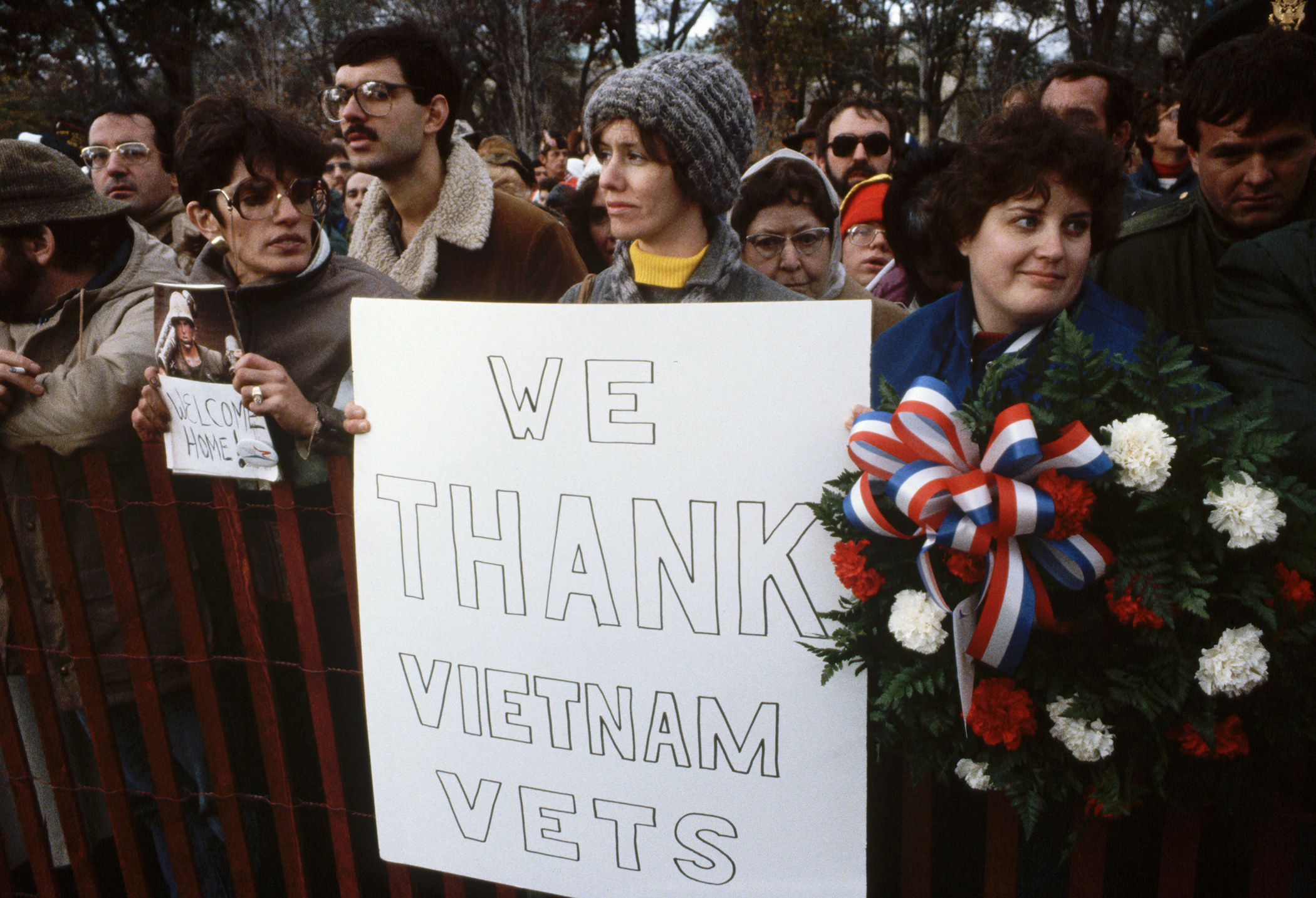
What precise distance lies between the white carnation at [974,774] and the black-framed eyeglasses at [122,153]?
11.5 ft

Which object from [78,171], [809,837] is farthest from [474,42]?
[809,837]

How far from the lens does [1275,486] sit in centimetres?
127

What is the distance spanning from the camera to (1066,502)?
125 cm

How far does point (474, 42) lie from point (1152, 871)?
25411mm

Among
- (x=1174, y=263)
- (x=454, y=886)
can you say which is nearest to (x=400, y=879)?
(x=454, y=886)

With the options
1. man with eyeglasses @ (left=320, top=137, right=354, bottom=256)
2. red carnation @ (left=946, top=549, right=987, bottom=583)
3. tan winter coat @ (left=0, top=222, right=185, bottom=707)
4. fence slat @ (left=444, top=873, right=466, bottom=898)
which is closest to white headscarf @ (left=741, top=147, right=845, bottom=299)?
red carnation @ (left=946, top=549, right=987, bottom=583)

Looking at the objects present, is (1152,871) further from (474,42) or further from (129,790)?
(474,42)

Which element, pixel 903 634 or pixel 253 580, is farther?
pixel 253 580

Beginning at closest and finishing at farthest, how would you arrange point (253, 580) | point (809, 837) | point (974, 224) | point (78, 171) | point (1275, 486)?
point (1275, 486) < point (809, 837) < point (974, 224) < point (253, 580) < point (78, 171)

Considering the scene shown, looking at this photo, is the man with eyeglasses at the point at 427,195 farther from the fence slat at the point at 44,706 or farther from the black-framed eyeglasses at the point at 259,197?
the fence slat at the point at 44,706

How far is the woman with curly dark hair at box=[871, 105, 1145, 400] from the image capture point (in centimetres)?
180

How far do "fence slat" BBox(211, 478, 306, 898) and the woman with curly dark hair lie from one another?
1.45 meters

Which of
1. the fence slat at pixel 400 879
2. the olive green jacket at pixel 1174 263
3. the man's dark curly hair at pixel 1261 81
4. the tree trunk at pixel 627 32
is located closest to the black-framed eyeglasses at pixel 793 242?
the olive green jacket at pixel 1174 263

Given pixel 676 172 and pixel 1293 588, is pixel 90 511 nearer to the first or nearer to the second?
pixel 676 172
